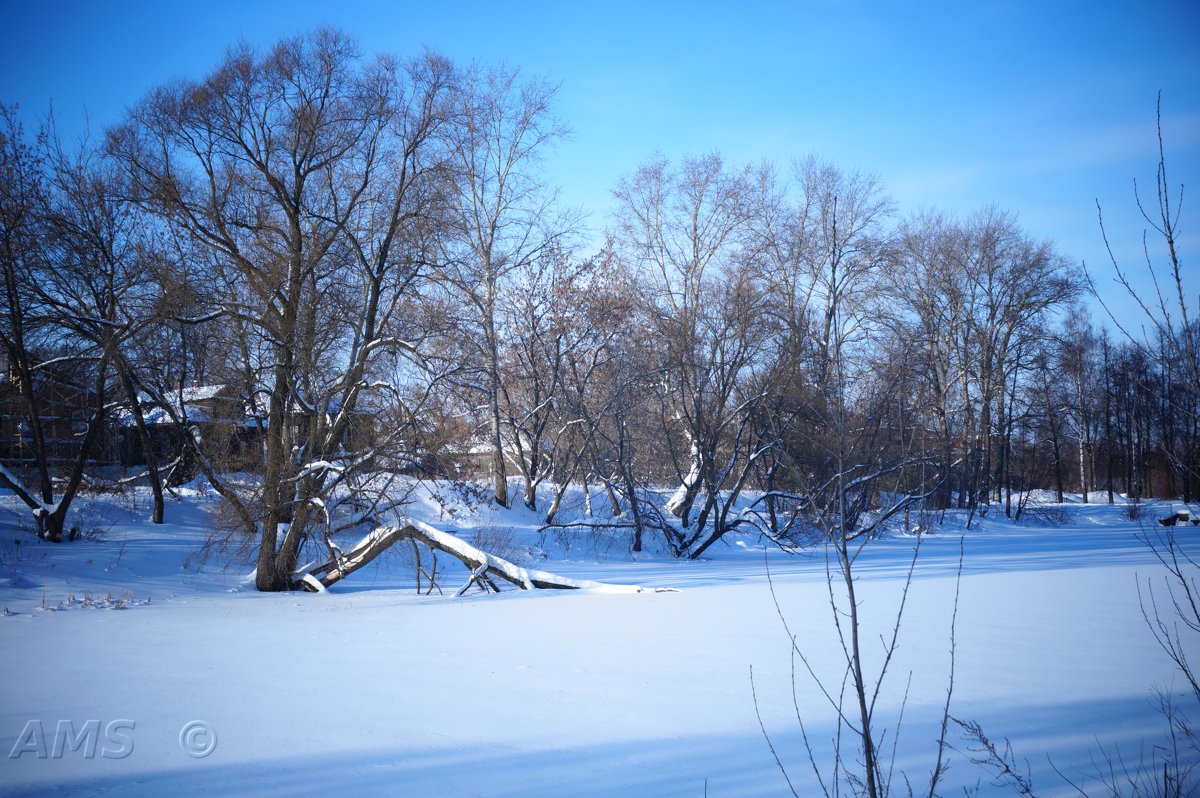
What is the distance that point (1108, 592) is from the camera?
10445 mm

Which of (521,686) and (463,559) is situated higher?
(463,559)

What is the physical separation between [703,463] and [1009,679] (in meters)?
14.5

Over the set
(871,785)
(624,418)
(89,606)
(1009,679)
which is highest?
(624,418)

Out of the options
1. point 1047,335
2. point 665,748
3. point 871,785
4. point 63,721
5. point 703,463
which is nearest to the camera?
point 871,785

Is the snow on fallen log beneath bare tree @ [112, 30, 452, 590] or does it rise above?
beneath

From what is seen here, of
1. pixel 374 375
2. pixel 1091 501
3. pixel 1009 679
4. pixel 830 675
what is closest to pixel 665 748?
pixel 830 675

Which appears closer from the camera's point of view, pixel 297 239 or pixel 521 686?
pixel 521 686

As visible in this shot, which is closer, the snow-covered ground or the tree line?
the snow-covered ground

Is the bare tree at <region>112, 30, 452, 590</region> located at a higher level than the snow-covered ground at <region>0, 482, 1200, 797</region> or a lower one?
higher

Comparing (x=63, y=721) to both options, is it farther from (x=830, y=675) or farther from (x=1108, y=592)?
(x=1108, y=592)

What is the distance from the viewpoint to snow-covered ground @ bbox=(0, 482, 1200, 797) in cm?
407

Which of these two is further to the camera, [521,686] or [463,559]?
[463,559]

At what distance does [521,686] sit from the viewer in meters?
5.80

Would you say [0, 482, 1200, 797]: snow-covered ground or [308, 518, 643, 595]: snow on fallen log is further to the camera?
[308, 518, 643, 595]: snow on fallen log
